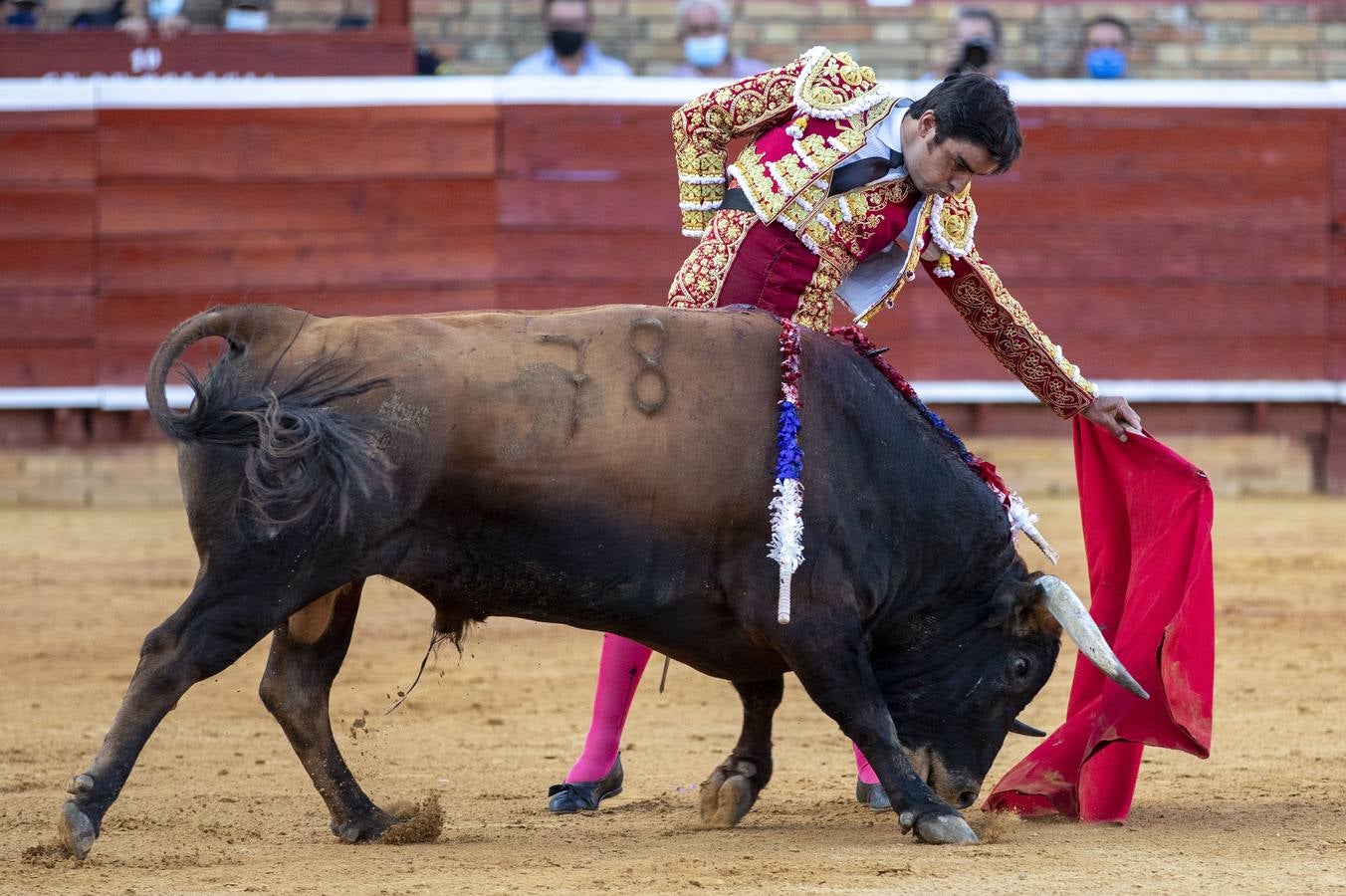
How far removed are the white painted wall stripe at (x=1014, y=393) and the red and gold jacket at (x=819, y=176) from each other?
4.66 meters

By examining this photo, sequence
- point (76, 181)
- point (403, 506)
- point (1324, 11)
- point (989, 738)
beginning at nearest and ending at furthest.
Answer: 1. point (403, 506)
2. point (989, 738)
3. point (76, 181)
4. point (1324, 11)

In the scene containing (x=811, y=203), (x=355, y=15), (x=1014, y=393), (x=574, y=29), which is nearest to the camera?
(x=811, y=203)

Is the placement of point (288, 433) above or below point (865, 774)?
above

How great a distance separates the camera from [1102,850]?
9.93 ft

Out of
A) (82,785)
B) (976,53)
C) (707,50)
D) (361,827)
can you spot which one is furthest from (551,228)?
(82,785)

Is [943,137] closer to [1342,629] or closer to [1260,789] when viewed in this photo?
[1260,789]

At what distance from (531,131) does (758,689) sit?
5.09m

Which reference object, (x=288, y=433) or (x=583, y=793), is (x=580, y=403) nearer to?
(x=288, y=433)

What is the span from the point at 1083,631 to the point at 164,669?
1.49 m

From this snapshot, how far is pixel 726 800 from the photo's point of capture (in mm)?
3338

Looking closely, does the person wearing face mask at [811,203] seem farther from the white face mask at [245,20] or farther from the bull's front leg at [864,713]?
the white face mask at [245,20]

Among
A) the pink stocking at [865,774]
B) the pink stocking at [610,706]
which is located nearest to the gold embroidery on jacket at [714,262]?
the pink stocking at [610,706]

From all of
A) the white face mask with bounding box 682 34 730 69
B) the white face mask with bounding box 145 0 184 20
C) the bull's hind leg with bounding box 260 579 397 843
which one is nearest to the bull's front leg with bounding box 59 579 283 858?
the bull's hind leg with bounding box 260 579 397 843

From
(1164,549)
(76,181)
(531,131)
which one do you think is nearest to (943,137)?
(1164,549)
